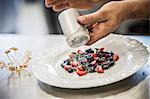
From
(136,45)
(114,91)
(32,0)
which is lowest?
(114,91)

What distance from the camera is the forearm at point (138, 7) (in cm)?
93

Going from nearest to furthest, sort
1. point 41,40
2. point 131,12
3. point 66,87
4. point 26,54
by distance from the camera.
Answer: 1. point 66,87
2. point 131,12
3. point 26,54
4. point 41,40

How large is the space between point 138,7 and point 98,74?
9.1 inches

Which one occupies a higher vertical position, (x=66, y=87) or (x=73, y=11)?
(x=73, y=11)

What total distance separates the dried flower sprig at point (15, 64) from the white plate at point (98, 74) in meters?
0.05

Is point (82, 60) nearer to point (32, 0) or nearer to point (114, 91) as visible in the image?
point (114, 91)

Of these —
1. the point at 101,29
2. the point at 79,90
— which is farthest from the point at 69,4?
the point at 79,90

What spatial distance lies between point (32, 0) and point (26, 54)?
1.63 m

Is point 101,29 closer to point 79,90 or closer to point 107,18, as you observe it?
point 107,18

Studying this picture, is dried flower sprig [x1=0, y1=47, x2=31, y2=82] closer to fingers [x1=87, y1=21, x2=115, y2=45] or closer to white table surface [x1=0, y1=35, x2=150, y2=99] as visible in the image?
white table surface [x1=0, y1=35, x2=150, y2=99]

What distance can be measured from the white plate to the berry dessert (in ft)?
0.04

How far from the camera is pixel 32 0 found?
264 centimetres

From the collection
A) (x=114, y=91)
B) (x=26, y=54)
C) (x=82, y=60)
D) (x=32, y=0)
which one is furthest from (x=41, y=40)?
(x=32, y=0)

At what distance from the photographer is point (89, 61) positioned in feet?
3.00
